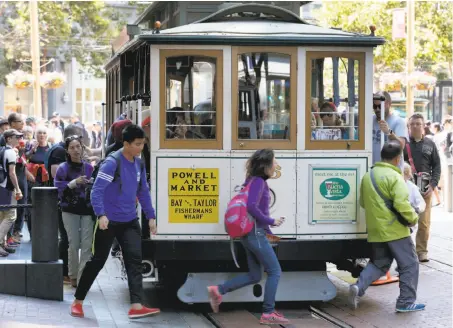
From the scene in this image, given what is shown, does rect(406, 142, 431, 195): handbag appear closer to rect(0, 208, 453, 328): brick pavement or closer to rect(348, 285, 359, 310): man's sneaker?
rect(0, 208, 453, 328): brick pavement

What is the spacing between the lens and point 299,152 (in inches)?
391

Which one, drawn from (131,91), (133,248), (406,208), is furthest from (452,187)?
(133,248)

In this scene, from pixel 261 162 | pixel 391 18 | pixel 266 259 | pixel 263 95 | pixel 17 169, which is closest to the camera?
pixel 261 162

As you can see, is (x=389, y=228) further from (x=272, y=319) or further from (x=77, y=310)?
(x=77, y=310)

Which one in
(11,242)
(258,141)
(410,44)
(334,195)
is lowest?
(11,242)

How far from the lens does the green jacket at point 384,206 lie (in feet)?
31.8

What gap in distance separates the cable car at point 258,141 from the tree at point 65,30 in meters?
32.4

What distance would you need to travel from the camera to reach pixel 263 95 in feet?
32.7

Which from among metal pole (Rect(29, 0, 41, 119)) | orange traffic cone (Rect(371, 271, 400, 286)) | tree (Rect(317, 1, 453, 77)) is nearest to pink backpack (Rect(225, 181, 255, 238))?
orange traffic cone (Rect(371, 271, 400, 286))

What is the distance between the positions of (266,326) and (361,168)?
1970mm

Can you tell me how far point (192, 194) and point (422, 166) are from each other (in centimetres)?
425

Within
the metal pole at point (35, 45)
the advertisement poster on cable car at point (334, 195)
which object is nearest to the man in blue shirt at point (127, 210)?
the advertisement poster on cable car at point (334, 195)

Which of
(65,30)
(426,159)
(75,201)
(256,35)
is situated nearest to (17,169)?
(75,201)

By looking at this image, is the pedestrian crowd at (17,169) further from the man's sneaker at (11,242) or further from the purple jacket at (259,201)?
the purple jacket at (259,201)
